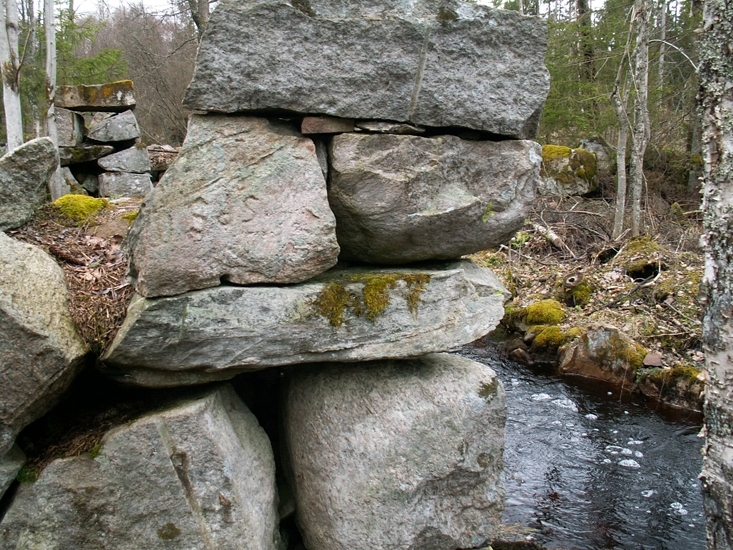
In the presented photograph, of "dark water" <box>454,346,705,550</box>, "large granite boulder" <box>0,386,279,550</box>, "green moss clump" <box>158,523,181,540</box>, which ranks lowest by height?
"dark water" <box>454,346,705,550</box>

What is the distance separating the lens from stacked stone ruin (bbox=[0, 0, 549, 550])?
2883mm

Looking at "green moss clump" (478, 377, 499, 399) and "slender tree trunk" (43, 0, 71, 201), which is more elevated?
"slender tree trunk" (43, 0, 71, 201)

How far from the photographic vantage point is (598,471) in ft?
17.7

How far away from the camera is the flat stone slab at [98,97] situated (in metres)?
9.99

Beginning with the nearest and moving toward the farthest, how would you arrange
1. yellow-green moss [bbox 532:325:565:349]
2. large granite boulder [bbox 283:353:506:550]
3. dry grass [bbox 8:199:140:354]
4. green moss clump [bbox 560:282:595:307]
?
dry grass [bbox 8:199:140:354] < large granite boulder [bbox 283:353:506:550] < yellow-green moss [bbox 532:325:565:349] < green moss clump [bbox 560:282:595:307]

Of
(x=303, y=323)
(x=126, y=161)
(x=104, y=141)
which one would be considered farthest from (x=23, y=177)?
(x=104, y=141)

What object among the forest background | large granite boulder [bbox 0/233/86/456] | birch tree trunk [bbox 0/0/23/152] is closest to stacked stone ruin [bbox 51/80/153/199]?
birch tree trunk [bbox 0/0/23/152]

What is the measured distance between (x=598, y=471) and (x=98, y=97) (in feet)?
31.3

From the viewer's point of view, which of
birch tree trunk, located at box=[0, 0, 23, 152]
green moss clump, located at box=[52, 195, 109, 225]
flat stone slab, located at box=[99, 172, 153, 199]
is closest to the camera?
green moss clump, located at box=[52, 195, 109, 225]

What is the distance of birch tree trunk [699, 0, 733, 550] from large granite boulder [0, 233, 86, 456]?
319cm

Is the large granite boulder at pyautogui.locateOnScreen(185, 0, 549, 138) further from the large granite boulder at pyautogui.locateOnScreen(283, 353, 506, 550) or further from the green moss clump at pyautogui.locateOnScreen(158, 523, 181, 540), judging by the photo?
the green moss clump at pyautogui.locateOnScreen(158, 523, 181, 540)

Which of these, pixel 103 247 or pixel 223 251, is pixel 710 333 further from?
pixel 103 247

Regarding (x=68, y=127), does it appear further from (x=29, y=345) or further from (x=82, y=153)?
(x=29, y=345)

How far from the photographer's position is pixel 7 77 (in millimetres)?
9531
